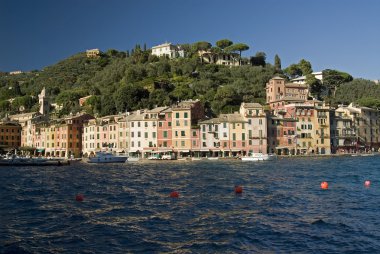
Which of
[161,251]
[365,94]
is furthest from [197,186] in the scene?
[365,94]

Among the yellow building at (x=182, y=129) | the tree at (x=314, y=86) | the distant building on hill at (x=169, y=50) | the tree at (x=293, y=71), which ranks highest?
the distant building on hill at (x=169, y=50)

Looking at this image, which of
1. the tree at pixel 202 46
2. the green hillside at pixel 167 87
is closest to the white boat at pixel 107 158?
the green hillside at pixel 167 87

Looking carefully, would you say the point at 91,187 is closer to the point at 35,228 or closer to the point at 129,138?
the point at 35,228

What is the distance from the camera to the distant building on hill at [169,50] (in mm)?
151875

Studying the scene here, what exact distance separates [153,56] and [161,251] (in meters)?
133

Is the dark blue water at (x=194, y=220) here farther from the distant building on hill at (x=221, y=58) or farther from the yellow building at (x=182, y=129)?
the distant building on hill at (x=221, y=58)

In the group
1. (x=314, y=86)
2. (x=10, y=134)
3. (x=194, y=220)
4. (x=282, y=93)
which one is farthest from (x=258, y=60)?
(x=194, y=220)

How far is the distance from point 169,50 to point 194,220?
13685 cm

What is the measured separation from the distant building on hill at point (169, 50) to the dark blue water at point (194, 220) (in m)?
122

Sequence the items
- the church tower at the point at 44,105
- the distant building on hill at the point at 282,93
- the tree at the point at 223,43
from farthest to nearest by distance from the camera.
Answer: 1. the tree at the point at 223,43
2. the church tower at the point at 44,105
3. the distant building on hill at the point at 282,93

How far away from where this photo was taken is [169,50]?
153125 millimetres

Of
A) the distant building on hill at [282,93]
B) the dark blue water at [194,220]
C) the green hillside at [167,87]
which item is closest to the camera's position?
the dark blue water at [194,220]

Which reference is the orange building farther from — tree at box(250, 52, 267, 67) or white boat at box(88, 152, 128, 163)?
tree at box(250, 52, 267, 67)

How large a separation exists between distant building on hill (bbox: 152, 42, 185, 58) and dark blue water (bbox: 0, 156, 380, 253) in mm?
122404
